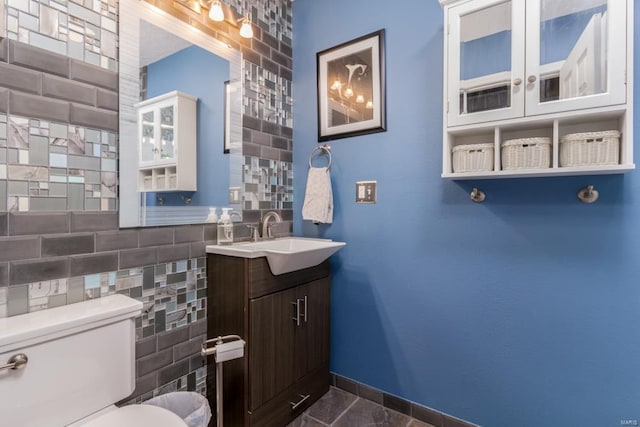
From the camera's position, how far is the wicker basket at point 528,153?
51.0 inches

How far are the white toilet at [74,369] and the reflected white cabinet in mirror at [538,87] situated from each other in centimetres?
154

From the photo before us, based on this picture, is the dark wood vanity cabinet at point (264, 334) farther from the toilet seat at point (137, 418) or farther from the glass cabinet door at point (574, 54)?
the glass cabinet door at point (574, 54)

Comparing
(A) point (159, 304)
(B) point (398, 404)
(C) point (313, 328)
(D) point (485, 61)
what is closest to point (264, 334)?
(C) point (313, 328)

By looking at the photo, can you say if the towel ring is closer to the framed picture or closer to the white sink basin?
the framed picture

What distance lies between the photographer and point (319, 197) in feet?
6.69

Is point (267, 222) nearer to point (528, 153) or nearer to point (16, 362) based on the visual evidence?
point (16, 362)

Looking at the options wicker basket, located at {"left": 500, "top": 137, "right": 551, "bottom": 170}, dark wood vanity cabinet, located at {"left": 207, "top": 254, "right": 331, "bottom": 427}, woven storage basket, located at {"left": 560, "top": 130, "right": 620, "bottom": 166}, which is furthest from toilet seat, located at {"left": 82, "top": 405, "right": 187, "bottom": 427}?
woven storage basket, located at {"left": 560, "top": 130, "right": 620, "bottom": 166}

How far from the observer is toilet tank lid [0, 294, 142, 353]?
938 millimetres

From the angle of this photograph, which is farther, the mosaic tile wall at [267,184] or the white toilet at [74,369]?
the mosaic tile wall at [267,184]

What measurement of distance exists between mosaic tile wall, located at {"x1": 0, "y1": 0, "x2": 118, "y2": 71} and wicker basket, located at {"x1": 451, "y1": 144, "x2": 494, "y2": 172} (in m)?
1.59

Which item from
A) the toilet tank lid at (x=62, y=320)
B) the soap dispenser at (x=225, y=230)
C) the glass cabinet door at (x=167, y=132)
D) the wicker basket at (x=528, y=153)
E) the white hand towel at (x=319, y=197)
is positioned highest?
the glass cabinet door at (x=167, y=132)

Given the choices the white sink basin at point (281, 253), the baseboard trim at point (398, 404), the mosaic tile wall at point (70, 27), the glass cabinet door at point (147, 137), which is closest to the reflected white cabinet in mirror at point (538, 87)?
the white sink basin at point (281, 253)

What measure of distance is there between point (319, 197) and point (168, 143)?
927 mm

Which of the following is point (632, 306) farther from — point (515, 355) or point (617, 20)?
point (617, 20)
